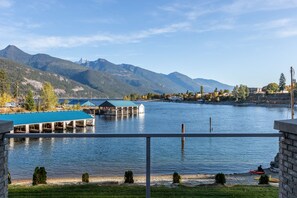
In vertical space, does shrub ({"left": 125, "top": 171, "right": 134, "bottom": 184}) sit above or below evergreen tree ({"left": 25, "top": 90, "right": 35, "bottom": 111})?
below

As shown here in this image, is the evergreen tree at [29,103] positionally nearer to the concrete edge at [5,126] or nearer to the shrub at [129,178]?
the shrub at [129,178]

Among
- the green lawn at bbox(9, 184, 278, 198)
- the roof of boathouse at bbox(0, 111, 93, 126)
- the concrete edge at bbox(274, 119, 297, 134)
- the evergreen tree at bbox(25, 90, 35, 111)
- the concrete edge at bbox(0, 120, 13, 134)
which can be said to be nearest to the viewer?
the concrete edge at bbox(0, 120, 13, 134)

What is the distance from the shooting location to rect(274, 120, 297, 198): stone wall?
3.89m

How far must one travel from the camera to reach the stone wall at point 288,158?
12.8ft

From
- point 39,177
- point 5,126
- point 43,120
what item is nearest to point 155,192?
point 5,126

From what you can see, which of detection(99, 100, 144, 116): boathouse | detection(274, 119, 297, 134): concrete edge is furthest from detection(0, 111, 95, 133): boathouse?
detection(274, 119, 297, 134): concrete edge

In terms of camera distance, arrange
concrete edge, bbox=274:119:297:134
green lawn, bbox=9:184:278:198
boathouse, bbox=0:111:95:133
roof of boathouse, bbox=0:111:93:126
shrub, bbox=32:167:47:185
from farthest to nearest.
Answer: boathouse, bbox=0:111:95:133, roof of boathouse, bbox=0:111:93:126, shrub, bbox=32:167:47:185, green lawn, bbox=9:184:278:198, concrete edge, bbox=274:119:297:134

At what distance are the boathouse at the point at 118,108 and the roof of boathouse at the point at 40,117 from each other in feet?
119

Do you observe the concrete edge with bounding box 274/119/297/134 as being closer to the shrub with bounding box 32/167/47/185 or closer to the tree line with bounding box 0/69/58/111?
the shrub with bounding box 32/167/47/185

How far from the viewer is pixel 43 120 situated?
2334 inches

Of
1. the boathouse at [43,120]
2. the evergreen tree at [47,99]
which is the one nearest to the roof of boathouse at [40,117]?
the boathouse at [43,120]

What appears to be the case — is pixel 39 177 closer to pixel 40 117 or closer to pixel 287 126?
pixel 287 126

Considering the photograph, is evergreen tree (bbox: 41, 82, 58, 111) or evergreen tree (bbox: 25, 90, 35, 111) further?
evergreen tree (bbox: 41, 82, 58, 111)

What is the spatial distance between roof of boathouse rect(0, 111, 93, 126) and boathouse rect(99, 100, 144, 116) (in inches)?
1431
